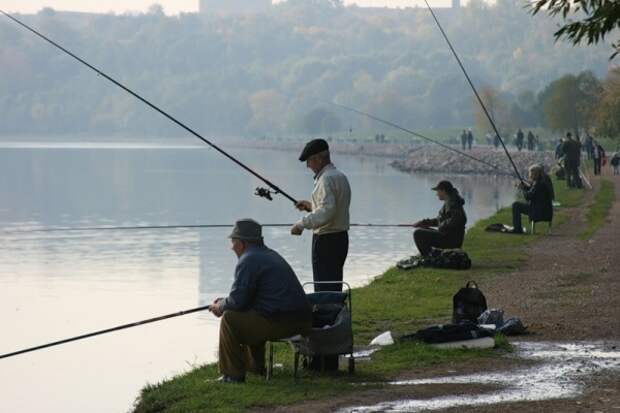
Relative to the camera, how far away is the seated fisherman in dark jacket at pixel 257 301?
10.5m

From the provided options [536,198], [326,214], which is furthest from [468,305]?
[536,198]

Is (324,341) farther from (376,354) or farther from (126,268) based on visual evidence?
(126,268)

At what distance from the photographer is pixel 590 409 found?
9.60 m

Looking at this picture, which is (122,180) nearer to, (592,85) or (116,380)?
(592,85)

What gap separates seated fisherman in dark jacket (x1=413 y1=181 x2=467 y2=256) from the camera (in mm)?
18844

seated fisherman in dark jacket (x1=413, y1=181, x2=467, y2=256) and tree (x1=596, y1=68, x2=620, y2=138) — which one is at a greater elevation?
tree (x1=596, y1=68, x2=620, y2=138)

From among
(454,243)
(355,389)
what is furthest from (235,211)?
(355,389)

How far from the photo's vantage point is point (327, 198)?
1173 centimetres

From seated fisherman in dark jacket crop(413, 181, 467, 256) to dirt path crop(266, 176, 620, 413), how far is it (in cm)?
90

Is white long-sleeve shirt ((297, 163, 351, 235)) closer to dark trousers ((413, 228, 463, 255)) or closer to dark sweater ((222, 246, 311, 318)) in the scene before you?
dark sweater ((222, 246, 311, 318))

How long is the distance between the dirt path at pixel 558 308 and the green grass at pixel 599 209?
261mm

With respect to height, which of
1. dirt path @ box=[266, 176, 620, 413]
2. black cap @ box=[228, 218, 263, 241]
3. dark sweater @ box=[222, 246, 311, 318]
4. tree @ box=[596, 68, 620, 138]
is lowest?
dirt path @ box=[266, 176, 620, 413]

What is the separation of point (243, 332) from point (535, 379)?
2.19 m

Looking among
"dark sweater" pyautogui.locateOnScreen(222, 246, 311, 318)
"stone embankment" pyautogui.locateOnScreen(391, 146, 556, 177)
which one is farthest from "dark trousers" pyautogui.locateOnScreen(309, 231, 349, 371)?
"stone embankment" pyautogui.locateOnScreen(391, 146, 556, 177)
